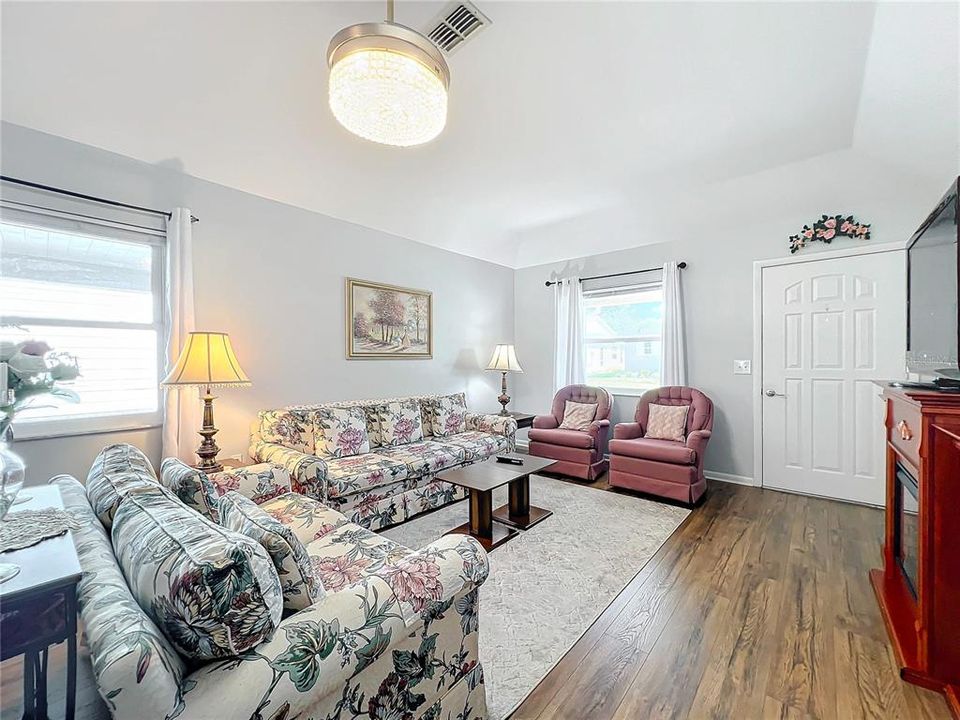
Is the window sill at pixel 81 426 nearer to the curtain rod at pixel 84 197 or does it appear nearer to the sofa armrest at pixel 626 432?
the curtain rod at pixel 84 197

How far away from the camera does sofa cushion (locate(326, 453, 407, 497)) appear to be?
2658 mm

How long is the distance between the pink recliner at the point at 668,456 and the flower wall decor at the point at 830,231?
1592 mm

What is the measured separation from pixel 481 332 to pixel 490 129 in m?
2.60

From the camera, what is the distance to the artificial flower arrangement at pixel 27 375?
3.45ft

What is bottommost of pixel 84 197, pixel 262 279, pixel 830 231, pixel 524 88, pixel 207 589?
pixel 207 589

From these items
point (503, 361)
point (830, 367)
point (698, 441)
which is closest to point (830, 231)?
point (830, 367)

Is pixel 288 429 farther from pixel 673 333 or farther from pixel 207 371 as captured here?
pixel 673 333

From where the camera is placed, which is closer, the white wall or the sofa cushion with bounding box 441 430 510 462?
the white wall

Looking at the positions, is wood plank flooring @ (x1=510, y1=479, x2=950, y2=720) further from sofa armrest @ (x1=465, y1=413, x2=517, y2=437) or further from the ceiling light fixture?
the ceiling light fixture

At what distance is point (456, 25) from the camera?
6.54 ft

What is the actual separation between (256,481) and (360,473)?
28.4 inches

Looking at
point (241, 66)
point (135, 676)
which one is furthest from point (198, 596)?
point (241, 66)

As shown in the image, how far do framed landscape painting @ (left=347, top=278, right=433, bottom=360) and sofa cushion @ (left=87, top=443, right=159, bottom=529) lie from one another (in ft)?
6.99

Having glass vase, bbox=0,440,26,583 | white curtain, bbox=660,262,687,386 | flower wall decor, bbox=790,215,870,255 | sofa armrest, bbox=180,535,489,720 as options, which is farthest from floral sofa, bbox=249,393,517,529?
flower wall decor, bbox=790,215,870,255
